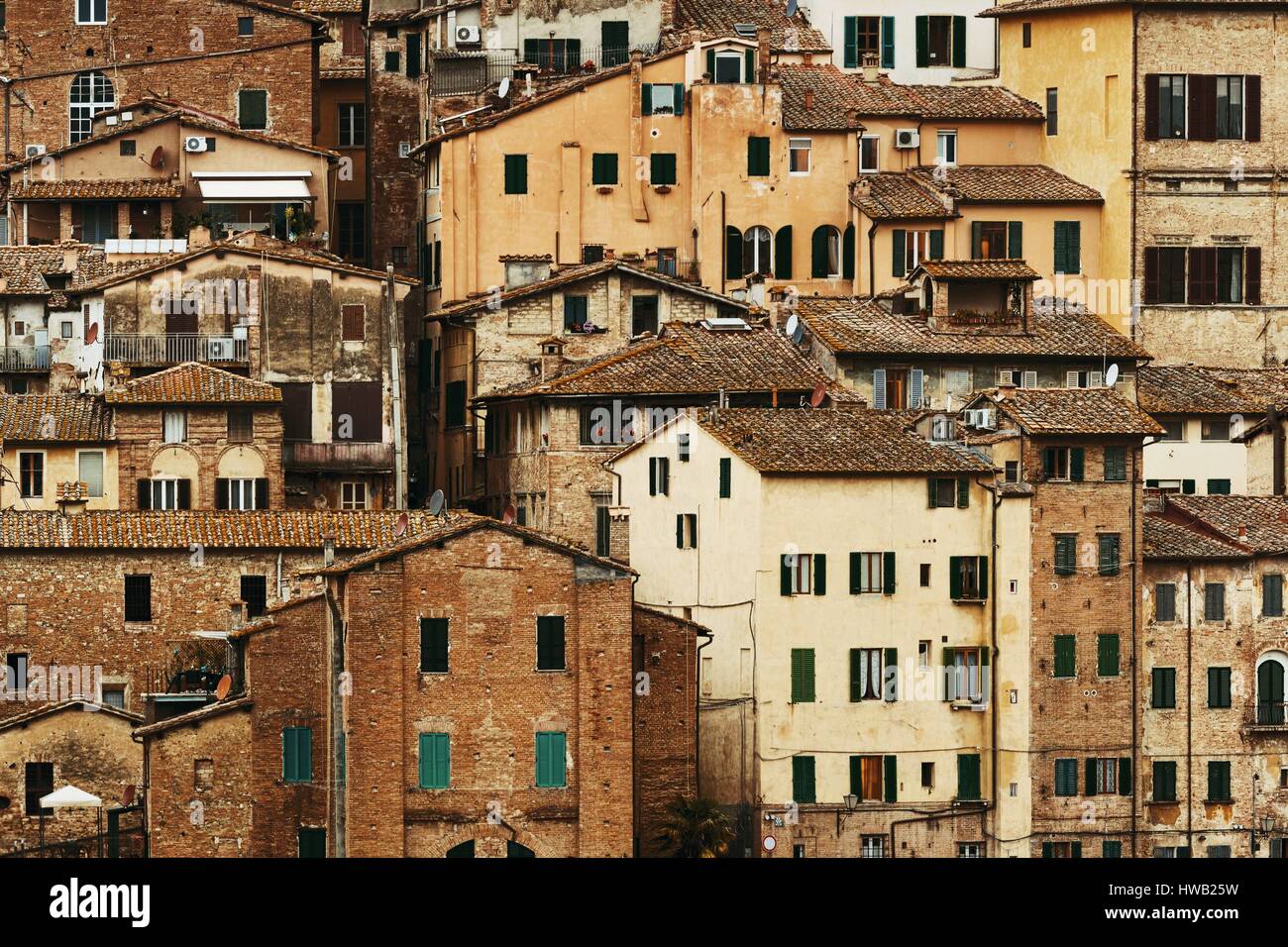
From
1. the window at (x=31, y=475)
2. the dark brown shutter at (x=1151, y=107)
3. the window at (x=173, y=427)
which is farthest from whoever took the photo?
the dark brown shutter at (x=1151, y=107)

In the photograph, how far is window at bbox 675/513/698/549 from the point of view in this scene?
6131 cm

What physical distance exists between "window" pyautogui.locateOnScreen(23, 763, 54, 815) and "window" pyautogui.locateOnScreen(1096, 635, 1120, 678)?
62.6ft

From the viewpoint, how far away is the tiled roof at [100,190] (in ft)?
244

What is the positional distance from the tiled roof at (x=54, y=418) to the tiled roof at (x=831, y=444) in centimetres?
1205

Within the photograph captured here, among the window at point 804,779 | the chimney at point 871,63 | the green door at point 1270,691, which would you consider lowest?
the window at point 804,779

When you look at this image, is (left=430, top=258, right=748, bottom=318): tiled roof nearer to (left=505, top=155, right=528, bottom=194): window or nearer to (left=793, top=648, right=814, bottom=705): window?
(left=505, top=155, right=528, bottom=194): window

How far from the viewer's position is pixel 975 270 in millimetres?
68750

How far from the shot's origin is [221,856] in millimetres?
54750

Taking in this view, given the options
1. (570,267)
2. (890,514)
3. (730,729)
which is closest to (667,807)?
(730,729)

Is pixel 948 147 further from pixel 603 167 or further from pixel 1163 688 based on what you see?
pixel 1163 688

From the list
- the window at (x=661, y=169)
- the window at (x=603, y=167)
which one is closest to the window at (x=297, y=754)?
the window at (x=603, y=167)

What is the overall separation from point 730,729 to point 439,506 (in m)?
6.75

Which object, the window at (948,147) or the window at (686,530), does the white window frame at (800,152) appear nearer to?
the window at (948,147)
